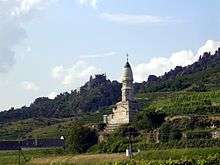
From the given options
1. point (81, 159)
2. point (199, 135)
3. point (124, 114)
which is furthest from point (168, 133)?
point (124, 114)

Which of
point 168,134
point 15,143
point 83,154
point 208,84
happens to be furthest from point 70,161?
point 208,84

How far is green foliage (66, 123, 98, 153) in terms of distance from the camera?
89.4m

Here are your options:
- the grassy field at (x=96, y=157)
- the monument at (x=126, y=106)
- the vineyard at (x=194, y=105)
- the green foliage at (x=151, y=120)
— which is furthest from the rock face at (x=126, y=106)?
the grassy field at (x=96, y=157)

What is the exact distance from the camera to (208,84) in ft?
443

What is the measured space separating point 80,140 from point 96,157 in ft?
36.5

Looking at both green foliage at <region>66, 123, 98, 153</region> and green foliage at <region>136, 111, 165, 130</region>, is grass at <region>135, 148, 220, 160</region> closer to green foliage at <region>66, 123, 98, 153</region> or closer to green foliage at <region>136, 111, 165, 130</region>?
green foliage at <region>136, 111, 165, 130</region>

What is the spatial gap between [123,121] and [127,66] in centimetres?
745

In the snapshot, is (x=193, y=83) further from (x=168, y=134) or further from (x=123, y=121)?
(x=168, y=134)

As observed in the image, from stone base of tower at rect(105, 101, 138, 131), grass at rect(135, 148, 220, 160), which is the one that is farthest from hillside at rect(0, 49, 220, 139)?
grass at rect(135, 148, 220, 160)

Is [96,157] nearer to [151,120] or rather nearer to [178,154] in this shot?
[151,120]

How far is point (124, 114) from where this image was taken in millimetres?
96875

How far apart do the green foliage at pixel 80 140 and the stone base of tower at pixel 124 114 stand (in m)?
4.40

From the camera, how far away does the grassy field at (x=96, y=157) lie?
69812 millimetres

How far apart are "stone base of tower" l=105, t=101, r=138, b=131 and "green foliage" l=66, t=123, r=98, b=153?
173 inches
